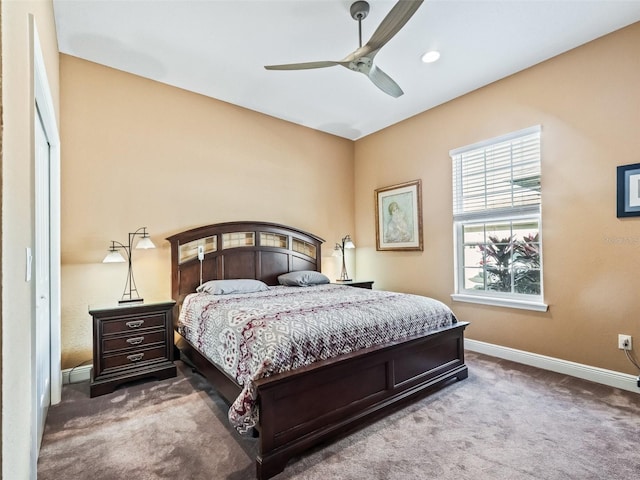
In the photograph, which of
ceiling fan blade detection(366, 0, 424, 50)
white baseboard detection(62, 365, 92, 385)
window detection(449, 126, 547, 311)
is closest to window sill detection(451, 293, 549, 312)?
window detection(449, 126, 547, 311)

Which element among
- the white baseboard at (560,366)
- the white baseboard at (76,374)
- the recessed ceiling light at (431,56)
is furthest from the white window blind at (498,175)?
the white baseboard at (76,374)

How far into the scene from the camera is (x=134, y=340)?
2820 mm

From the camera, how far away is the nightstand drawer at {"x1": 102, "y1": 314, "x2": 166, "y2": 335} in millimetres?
2699

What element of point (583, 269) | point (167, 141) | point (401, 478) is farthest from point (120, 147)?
point (583, 269)

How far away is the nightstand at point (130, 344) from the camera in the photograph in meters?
2.65

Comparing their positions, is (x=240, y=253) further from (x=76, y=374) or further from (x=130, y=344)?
(x=76, y=374)

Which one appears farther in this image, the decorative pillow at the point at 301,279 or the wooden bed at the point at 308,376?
the decorative pillow at the point at 301,279

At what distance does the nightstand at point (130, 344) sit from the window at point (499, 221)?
10.6 ft

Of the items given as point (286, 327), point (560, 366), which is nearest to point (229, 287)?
point (286, 327)

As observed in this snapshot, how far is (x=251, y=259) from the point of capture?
156 inches

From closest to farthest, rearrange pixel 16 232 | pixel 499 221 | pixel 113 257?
pixel 16 232 → pixel 113 257 → pixel 499 221

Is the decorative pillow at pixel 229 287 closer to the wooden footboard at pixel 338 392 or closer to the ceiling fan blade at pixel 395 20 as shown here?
the wooden footboard at pixel 338 392

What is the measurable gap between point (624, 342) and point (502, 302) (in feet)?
3.19

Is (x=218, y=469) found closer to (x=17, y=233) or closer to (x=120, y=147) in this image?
(x=17, y=233)
